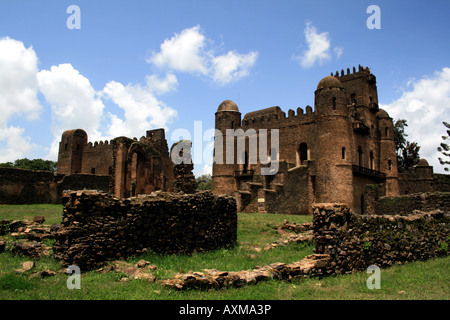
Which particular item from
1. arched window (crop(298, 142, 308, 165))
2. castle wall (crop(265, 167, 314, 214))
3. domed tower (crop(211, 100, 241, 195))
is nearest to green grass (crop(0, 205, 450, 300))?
castle wall (crop(265, 167, 314, 214))

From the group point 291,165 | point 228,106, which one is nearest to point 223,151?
point 228,106

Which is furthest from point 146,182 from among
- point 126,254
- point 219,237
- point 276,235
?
point 126,254

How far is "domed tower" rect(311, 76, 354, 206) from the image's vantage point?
31.2 m

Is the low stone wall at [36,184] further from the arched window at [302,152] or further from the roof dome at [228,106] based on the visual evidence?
the arched window at [302,152]

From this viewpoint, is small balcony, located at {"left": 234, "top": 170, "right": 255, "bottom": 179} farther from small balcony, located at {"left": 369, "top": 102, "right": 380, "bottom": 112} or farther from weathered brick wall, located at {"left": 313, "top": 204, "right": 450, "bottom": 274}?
weathered brick wall, located at {"left": 313, "top": 204, "right": 450, "bottom": 274}

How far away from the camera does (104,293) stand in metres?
6.73

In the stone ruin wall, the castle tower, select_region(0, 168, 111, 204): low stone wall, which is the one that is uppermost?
the castle tower

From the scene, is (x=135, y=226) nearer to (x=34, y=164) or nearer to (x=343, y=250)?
(x=343, y=250)

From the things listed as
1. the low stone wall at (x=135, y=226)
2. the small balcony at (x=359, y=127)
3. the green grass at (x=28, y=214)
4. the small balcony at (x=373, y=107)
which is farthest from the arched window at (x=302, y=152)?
the low stone wall at (x=135, y=226)

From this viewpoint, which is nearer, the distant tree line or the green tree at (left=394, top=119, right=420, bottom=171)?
the green tree at (left=394, top=119, right=420, bottom=171)

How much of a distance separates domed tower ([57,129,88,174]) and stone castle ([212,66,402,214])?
74.9ft

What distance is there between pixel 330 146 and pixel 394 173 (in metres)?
11.7

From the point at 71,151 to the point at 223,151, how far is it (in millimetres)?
23976

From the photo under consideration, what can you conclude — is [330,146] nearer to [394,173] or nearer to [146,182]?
[394,173]
